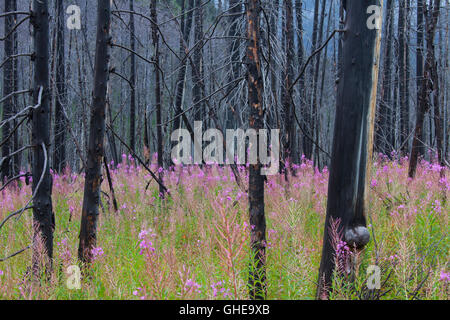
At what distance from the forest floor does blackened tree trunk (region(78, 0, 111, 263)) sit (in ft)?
0.61

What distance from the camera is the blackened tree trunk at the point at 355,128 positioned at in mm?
2436

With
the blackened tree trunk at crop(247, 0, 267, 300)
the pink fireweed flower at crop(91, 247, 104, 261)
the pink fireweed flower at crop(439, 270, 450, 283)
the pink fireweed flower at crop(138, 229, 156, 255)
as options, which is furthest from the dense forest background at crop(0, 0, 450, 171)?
the pink fireweed flower at crop(439, 270, 450, 283)

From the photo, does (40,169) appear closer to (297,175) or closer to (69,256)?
Result: (69,256)

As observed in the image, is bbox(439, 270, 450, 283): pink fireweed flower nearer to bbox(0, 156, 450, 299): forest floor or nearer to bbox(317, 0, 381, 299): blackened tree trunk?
bbox(0, 156, 450, 299): forest floor

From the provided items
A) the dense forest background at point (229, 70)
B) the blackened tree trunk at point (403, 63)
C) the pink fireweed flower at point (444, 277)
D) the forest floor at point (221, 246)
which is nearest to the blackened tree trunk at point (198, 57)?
the dense forest background at point (229, 70)

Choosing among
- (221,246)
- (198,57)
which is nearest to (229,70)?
(221,246)

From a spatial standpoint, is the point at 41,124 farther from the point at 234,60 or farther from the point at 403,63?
the point at 403,63

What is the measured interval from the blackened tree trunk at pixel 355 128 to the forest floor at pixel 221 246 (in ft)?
0.68

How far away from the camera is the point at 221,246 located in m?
2.03

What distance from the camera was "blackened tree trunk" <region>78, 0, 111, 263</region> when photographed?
322 cm

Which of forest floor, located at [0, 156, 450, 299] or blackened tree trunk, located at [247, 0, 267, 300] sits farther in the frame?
blackened tree trunk, located at [247, 0, 267, 300]
